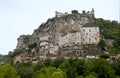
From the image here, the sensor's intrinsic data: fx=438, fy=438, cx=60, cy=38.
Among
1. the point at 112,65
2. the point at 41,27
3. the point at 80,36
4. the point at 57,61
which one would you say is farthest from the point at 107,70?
the point at 41,27

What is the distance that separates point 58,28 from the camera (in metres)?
92.0

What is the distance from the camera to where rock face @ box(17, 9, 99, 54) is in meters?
89.9

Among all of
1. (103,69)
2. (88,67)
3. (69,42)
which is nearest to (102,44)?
(69,42)

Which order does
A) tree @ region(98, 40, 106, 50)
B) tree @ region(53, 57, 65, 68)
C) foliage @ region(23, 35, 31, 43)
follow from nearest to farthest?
tree @ region(53, 57, 65, 68)
tree @ region(98, 40, 106, 50)
foliage @ region(23, 35, 31, 43)

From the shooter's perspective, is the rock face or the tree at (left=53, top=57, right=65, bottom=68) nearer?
the tree at (left=53, top=57, right=65, bottom=68)

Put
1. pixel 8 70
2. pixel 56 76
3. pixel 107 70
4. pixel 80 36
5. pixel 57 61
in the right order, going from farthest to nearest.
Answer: pixel 80 36 < pixel 57 61 < pixel 107 70 < pixel 56 76 < pixel 8 70

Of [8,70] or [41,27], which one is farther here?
[41,27]

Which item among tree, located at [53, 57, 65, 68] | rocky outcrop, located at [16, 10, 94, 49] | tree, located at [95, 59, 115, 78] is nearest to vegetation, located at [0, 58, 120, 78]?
tree, located at [95, 59, 115, 78]

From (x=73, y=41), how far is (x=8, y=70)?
42.9m

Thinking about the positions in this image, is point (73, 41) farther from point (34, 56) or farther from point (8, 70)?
point (8, 70)

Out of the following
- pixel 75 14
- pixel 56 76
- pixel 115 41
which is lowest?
pixel 56 76

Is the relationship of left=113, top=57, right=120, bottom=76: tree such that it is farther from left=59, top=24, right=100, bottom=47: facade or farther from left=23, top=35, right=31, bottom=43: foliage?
left=23, top=35, right=31, bottom=43: foliage

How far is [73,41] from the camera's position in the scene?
285 feet

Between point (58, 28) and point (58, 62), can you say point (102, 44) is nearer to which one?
point (58, 28)
